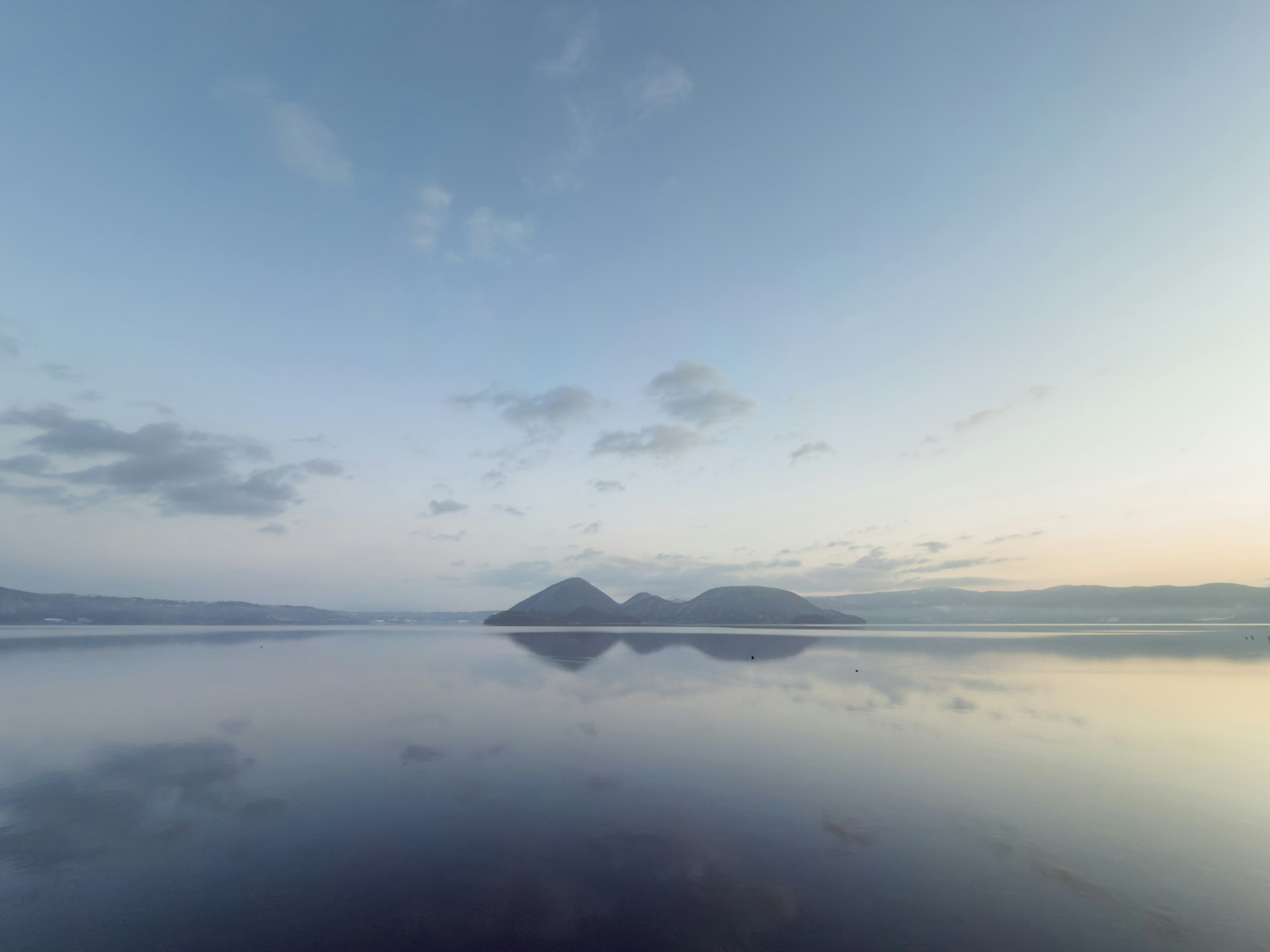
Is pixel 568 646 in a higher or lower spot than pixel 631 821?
lower

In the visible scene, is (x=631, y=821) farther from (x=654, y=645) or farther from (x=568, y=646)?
(x=654, y=645)

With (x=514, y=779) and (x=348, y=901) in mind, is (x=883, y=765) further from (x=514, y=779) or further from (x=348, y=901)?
(x=348, y=901)

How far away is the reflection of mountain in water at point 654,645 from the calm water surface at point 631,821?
128 feet

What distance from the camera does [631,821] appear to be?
19328mm

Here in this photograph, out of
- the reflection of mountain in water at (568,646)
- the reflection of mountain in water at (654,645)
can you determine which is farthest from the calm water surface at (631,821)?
the reflection of mountain in water at (654,645)

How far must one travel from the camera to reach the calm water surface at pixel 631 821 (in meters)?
13.1

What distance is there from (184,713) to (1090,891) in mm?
51198

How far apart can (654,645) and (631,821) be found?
109 metres

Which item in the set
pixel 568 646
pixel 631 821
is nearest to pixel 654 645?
pixel 568 646

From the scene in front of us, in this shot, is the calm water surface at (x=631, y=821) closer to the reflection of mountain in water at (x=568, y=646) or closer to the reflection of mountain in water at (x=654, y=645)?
the reflection of mountain in water at (x=568, y=646)

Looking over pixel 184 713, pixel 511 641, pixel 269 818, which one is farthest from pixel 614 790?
pixel 511 641

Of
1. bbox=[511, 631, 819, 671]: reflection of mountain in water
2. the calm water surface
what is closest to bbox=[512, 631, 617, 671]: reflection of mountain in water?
bbox=[511, 631, 819, 671]: reflection of mountain in water

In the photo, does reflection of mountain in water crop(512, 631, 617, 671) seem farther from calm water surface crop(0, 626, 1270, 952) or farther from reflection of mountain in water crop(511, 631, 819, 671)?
calm water surface crop(0, 626, 1270, 952)

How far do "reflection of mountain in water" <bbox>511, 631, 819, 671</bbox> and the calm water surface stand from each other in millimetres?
39151
